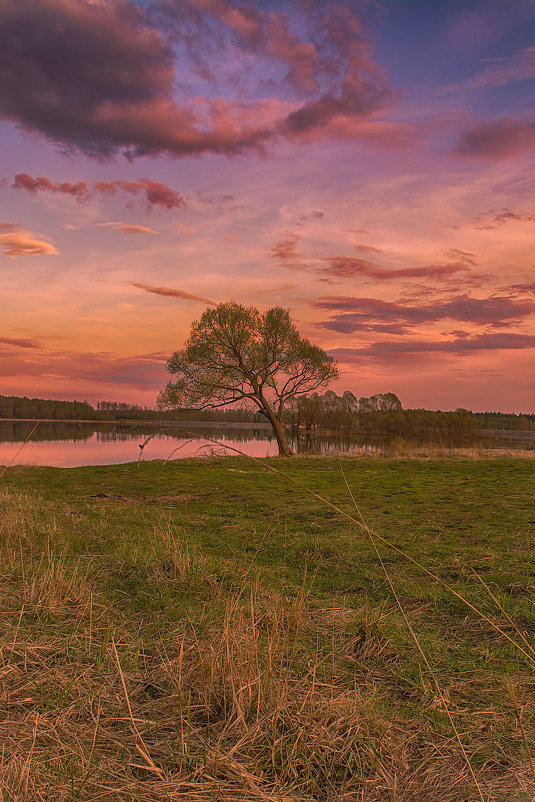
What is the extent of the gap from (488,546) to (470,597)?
7.94 ft

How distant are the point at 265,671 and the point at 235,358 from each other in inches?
1040

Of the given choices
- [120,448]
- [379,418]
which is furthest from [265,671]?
[379,418]

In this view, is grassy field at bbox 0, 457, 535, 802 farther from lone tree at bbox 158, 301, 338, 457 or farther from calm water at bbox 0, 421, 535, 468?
lone tree at bbox 158, 301, 338, 457

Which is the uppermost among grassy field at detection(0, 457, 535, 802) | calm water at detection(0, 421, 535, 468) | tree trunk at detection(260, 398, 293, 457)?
tree trunk at detection(260, 398, 293, 457)

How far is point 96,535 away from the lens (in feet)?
23.0

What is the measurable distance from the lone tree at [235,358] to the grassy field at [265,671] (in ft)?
70.7

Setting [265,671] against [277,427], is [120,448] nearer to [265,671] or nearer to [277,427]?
[277,427]

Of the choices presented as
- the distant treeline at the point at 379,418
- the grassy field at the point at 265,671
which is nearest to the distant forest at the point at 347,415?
the distant treeline at the point at 379,418

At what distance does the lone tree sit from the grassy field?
21536 millimetres

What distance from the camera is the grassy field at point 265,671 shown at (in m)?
2.15

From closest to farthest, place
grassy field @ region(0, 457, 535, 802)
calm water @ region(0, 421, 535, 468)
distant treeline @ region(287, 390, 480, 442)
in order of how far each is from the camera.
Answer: grassy field @ region(0, 457, 535, 802) < calm water @ region(0, 421, 535, 468) < distant treeline @ region(287, 390, 480, 442)

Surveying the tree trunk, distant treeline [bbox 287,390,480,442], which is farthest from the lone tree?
distant treeline [bbox 287,390,480,442]

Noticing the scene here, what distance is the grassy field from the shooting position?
2148 mm

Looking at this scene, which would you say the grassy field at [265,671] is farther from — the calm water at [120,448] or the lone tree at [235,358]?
the lone tree at [235,358]
